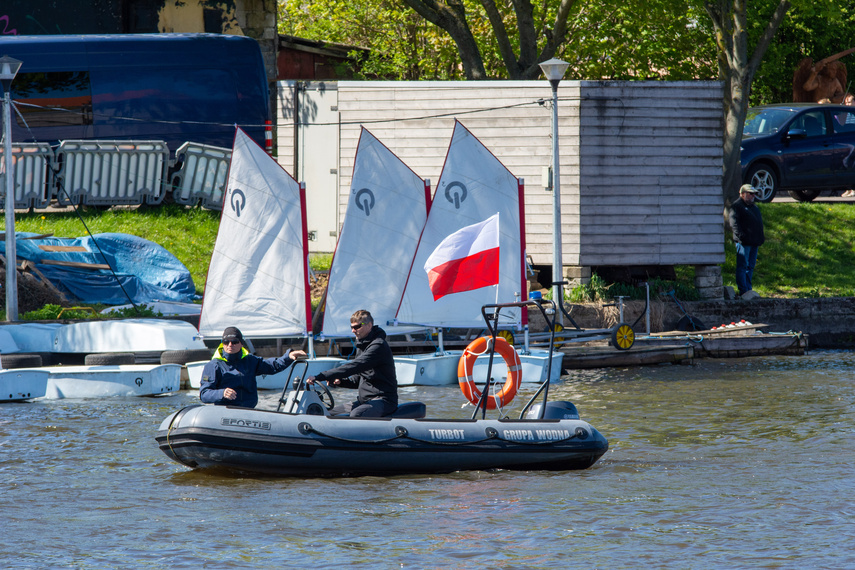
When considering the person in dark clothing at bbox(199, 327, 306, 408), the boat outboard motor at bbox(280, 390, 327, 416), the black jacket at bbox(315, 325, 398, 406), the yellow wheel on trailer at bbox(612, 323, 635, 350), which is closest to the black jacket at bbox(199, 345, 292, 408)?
the person in dark clothing at bbox(199, 327, 306, 408)

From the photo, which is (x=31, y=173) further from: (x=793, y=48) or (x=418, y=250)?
(x=793, y=48)

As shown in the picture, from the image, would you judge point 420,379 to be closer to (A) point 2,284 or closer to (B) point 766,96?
(A) point 2,284

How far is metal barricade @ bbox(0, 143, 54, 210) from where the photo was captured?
2055 cm

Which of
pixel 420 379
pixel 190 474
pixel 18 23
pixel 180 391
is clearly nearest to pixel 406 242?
pixel 420 379

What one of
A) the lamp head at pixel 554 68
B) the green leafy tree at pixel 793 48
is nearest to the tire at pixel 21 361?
the lamp head at pixel 554 68

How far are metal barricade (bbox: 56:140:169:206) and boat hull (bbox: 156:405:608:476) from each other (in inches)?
466

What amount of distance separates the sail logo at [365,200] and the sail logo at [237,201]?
172cm

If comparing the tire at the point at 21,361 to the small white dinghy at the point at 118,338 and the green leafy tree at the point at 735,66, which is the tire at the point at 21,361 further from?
the green leafy tree at the point at 735,66

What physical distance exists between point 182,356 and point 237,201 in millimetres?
2400

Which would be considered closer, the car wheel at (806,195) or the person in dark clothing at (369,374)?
the person in dark clothing at (369,374)

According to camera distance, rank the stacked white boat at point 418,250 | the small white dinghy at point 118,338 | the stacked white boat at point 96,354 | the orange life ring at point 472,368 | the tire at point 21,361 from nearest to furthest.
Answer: the orange life ring at point 472,368
the stacked white boat at point 96,354
the tire at point 21,361
the small white dinghy at point 118,338
the stacked white boat at point 418,250

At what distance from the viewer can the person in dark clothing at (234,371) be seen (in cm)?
1068

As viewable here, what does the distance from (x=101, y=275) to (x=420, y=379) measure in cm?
604

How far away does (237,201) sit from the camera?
1564 centimetres
